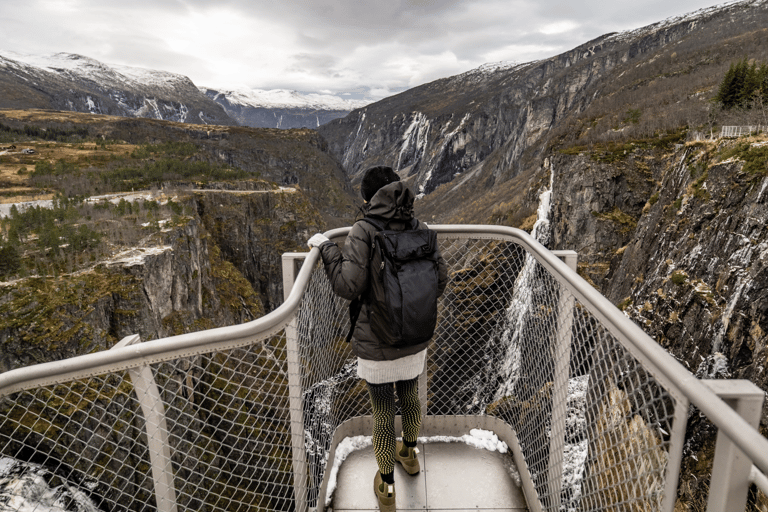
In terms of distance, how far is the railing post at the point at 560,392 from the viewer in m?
2.60

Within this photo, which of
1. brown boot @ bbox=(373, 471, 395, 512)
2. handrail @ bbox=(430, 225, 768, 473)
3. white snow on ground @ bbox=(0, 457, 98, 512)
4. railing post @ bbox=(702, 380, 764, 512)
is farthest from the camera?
white snow on ground @ bbox=(0, 457, 98, 512)

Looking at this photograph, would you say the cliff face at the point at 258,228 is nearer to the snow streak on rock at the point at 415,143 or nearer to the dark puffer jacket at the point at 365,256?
the dark puffer jacket at the point at 365,256

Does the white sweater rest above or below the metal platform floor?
above

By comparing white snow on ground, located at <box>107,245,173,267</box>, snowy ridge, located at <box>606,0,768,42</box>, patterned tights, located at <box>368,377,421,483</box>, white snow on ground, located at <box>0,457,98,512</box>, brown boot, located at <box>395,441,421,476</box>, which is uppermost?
snowy ridge, located at <box>606,0,768,42</box>

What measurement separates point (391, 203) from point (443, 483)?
240 centimetres

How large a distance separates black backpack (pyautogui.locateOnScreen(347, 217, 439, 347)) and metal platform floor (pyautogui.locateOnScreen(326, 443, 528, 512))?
1495 millimetres

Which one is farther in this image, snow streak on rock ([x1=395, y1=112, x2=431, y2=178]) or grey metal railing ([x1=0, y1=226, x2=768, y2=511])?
snow streak on rock ([x1=395, y1=112, x2=431, y2=178])

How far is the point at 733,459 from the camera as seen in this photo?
1100 mm

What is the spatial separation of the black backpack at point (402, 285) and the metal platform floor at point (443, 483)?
1495 millimetres

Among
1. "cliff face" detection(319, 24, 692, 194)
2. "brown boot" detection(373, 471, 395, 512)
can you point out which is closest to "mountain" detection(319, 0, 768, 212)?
"cliff face" detection(319, 24, 692, 194)

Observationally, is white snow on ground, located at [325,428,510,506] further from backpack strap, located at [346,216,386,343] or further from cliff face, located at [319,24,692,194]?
cliff face, located at [319,24,692,194]

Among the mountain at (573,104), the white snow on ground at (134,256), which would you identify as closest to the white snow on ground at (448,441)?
the white snow on ground at (134,256)

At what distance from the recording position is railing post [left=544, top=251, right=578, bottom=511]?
103 inches

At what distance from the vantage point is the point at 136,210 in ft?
82.0
